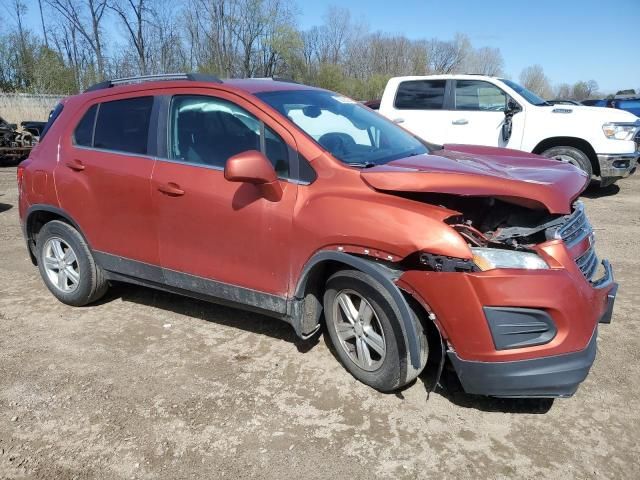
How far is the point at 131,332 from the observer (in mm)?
4031

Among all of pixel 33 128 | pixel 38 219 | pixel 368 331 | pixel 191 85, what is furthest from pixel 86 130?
pixel 33 128

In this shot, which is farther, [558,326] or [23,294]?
[23,294]

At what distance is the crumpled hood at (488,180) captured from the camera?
8.93 ft

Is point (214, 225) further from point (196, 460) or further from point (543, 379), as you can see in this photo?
point (543, 379)

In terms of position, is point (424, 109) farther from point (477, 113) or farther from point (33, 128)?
point (33, 128)

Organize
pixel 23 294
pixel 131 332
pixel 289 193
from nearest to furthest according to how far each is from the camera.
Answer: pixel 289 193
pixel 131 332
pixel 23 294

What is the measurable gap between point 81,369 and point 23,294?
72.8 inches

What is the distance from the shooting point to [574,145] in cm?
880

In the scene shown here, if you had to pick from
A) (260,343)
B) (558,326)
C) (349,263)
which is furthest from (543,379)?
(260,343)

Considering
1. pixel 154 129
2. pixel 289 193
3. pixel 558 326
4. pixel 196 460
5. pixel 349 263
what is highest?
pixel 154 129

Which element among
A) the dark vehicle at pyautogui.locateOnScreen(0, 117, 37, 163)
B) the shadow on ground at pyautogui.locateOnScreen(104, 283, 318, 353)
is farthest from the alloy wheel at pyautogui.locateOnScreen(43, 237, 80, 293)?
the dark vehicle at pyautogui.locateOnScreen(0, 117, 37, 163)

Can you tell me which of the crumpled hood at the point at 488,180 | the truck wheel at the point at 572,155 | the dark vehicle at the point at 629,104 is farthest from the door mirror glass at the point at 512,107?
the dark vehicle at the point at 629,104

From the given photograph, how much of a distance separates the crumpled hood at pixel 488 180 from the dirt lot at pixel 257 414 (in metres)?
1.19

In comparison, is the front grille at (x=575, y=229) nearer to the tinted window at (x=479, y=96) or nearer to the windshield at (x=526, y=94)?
the tinted window at (x=479, y=96)
